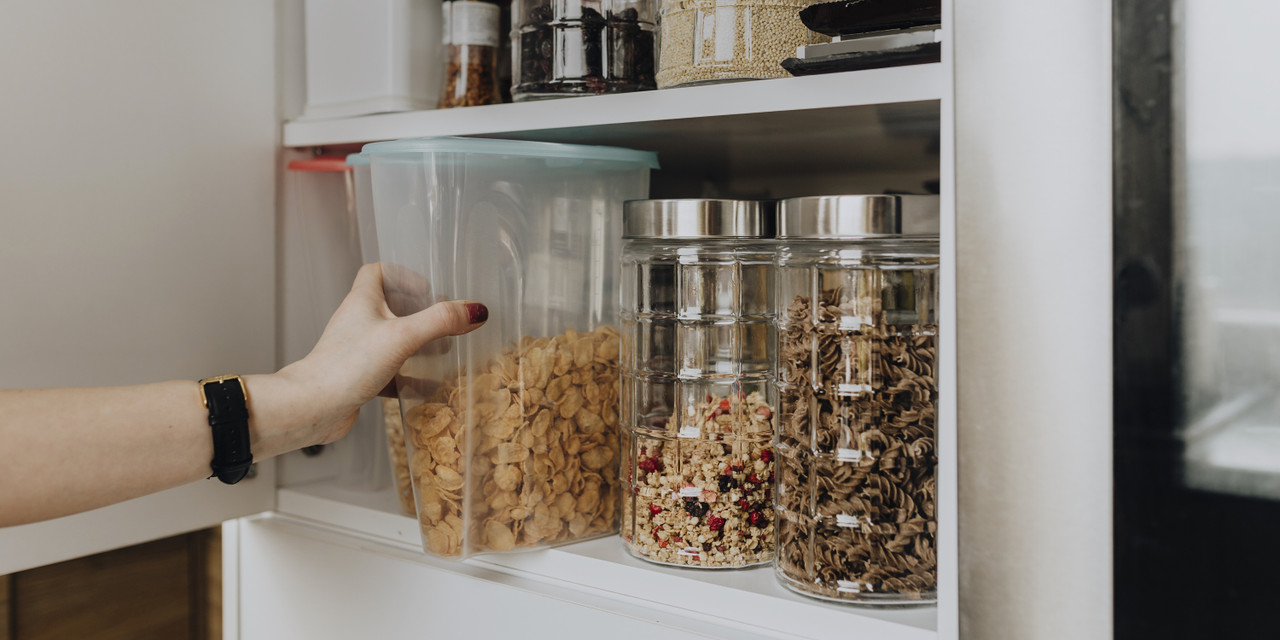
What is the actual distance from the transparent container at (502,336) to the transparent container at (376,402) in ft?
0.17

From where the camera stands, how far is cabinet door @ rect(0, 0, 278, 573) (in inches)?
28.6

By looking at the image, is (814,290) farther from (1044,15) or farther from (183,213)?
(183,213)

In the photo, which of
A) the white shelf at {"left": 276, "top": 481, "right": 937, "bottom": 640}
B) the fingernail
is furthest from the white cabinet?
the fingernail

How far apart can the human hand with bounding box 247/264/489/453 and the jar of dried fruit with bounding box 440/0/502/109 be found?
0.27 metres

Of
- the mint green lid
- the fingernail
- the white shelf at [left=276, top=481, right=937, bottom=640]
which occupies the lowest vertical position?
the white shelf at [left=276, top=481, right=937, bottom=640]

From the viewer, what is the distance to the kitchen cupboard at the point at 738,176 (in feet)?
1.90

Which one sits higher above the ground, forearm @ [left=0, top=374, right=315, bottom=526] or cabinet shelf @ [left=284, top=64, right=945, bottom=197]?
cabinet shelf @ [left=284, top=64, right=945, bottom=197]

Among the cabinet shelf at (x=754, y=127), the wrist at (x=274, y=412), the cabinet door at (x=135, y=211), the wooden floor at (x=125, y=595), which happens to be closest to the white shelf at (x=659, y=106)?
the cabinet shelf at (x=754, y=127)

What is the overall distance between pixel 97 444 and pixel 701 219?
469 millimetres

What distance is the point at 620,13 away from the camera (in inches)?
30.3

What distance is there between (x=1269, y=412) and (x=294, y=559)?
33.2 inches

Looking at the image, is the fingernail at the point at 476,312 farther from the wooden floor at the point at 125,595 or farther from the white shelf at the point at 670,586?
the wooden floor at the point at 125,595

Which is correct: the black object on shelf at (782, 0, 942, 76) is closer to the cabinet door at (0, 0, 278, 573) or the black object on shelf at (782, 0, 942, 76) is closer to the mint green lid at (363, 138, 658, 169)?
the mint green lid at (363, 138, 658, 169)

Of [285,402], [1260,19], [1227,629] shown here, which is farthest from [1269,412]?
[285,402]
